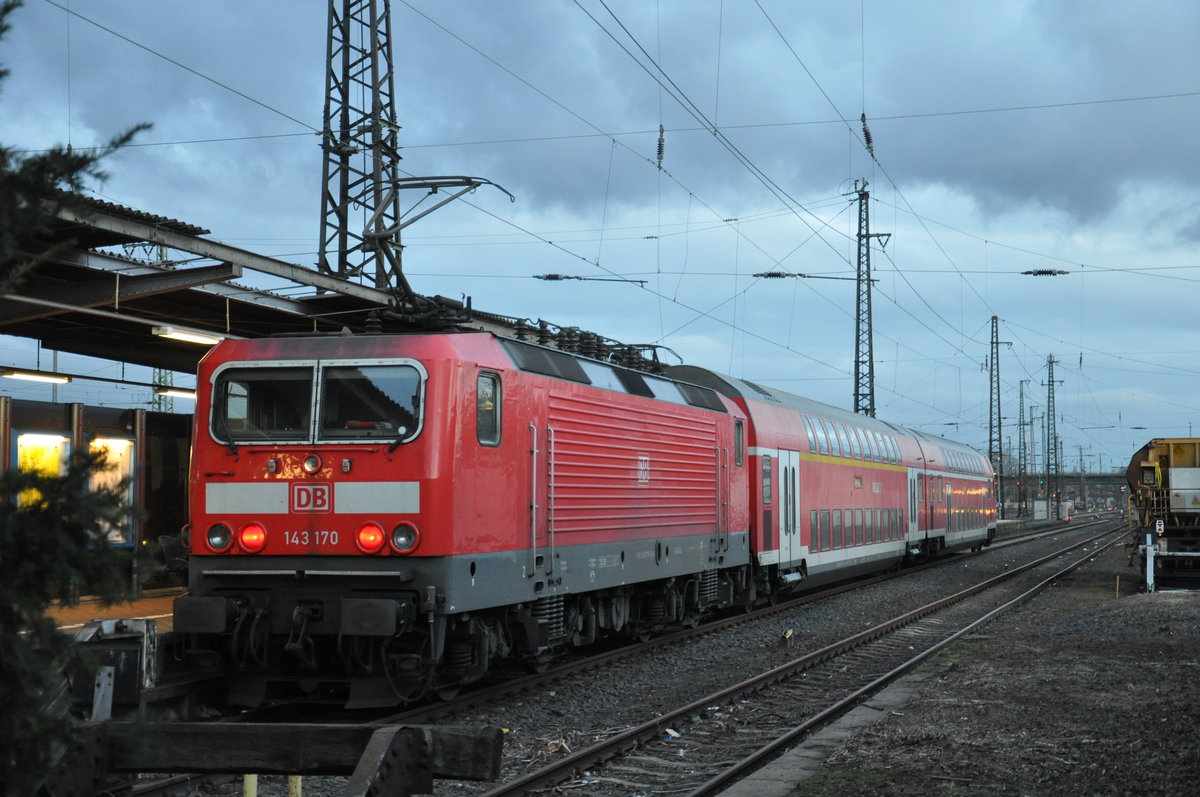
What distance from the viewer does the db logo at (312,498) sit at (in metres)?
10.0

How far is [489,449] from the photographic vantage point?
35.0ft

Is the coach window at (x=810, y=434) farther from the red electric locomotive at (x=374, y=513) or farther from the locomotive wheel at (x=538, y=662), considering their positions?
the red electric locomotive at (x=374, y=513)

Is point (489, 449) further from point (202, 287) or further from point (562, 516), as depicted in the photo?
point (202, 287)

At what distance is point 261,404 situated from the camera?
10562mm

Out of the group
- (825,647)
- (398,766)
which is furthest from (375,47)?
(398,766)

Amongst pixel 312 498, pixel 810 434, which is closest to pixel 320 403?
pixel 312 498

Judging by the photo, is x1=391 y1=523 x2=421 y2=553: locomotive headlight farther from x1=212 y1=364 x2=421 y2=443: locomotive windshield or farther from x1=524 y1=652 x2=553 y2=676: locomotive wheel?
x1=524 y1=652 x2=553 y2=676: locomotive wheel

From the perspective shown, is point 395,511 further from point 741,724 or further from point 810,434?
point 810,434

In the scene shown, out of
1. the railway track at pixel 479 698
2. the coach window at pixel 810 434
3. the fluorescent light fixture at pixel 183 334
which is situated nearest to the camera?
the railway track at pixel 479 698

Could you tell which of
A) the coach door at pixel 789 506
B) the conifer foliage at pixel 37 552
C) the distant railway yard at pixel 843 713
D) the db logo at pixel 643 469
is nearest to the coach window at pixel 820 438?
the coach door at pixel 789 506

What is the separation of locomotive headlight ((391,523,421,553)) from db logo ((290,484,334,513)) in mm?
644

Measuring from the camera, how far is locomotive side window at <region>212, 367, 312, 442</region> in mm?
10422

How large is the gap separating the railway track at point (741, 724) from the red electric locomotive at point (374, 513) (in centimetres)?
185

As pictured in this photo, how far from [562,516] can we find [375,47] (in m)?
11.1
